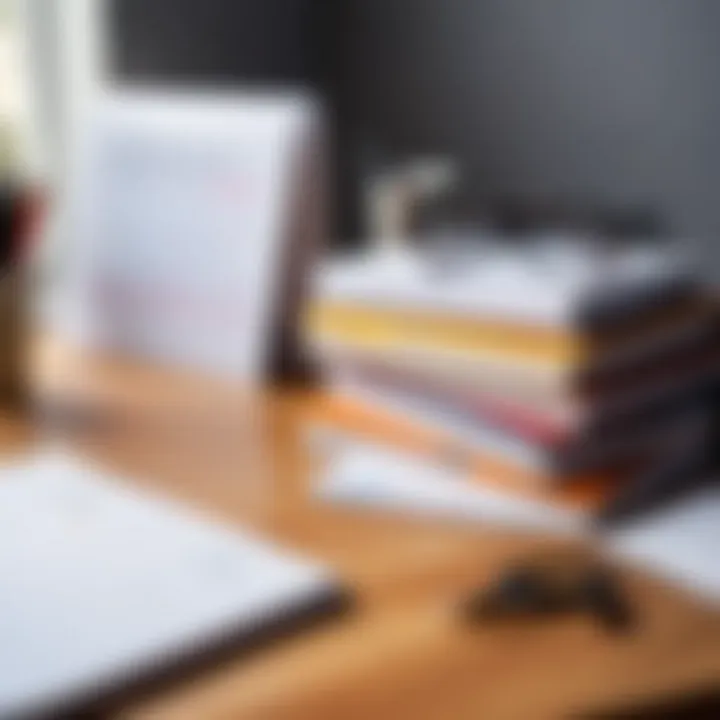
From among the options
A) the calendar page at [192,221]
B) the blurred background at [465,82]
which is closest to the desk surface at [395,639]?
the calendar page at [192,221]

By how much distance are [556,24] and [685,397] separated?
36 centimetres

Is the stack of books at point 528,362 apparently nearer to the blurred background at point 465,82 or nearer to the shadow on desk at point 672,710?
the blurred background at point 465,82

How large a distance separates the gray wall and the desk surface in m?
0.36

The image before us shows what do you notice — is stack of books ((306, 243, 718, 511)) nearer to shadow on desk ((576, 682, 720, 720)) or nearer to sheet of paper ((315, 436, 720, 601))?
sheet of paper ((315, 436, 720, 601))

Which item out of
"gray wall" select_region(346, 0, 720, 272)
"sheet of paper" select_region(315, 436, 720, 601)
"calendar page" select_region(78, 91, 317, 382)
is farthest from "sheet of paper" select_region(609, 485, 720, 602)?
"calendar page" select_region(78, 91, 317, 382)

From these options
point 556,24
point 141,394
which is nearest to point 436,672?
point 141,394

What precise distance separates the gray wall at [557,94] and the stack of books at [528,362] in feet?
0.28

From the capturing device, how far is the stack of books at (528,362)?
965mm

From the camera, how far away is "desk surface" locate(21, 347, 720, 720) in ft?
2.24

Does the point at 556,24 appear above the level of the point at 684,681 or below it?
above

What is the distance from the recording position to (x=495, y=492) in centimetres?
94

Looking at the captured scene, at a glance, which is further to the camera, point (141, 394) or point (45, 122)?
point (45, 122)

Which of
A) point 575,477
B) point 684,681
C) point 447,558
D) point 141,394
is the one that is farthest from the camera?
point 141,394

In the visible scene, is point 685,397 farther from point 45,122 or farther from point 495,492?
point 45,122
